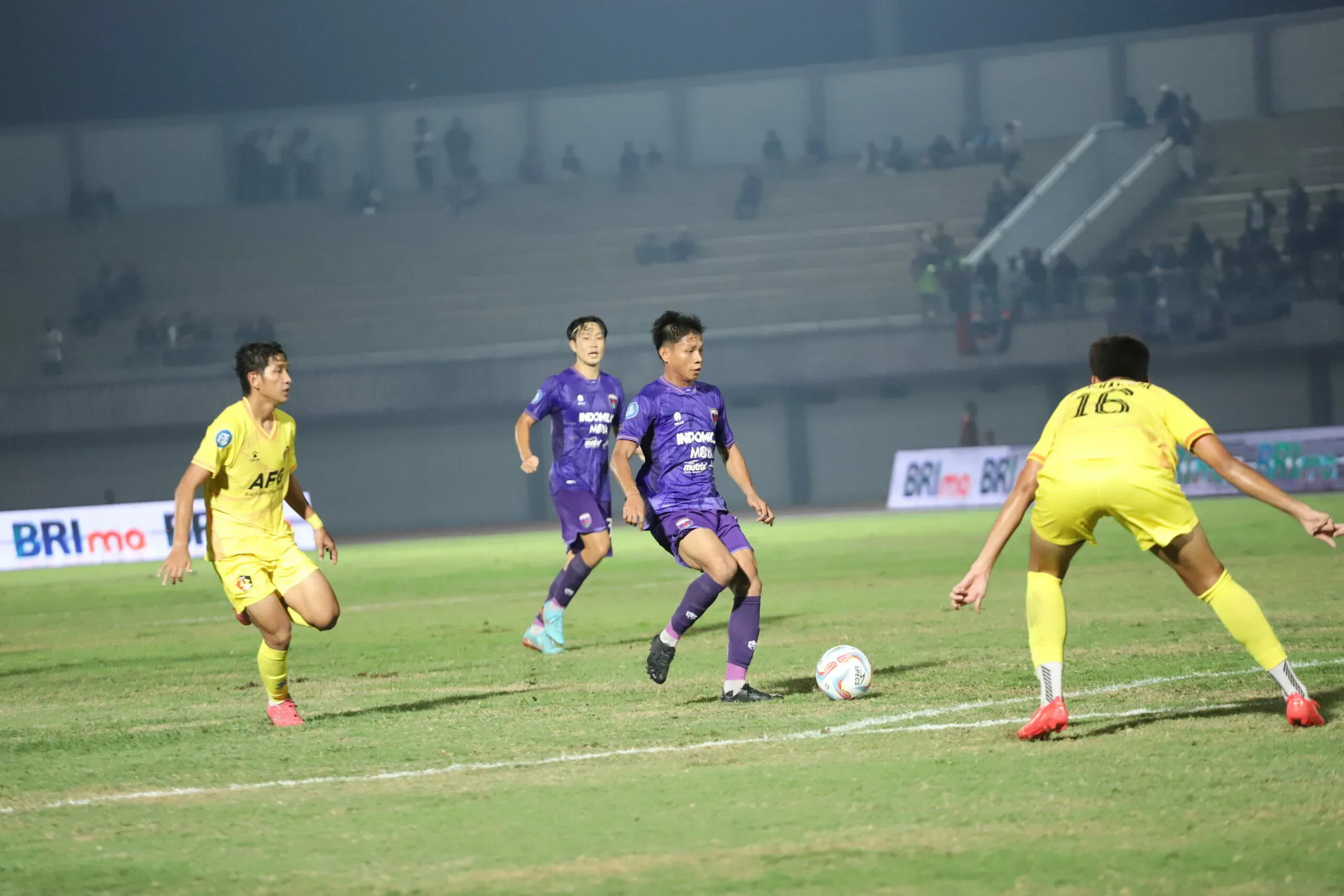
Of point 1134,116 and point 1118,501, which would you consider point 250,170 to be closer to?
point 1134,116

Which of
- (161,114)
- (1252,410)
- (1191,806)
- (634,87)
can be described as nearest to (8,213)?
(161,114)

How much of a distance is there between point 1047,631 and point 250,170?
3945cm

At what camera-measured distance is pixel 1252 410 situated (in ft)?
123

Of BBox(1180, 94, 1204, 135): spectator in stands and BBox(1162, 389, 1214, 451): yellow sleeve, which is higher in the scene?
BBox(1180, 94, 1204, 135): spectator in stands

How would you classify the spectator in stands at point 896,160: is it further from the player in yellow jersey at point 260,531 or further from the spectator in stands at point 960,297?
the player in yellow jersey at point 260,531

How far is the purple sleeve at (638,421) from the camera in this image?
30.9ft

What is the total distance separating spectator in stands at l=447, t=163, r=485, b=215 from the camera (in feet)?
146

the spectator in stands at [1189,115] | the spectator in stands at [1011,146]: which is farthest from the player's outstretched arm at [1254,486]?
the spectator in stands at [1189,115]

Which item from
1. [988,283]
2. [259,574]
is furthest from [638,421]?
[988,283]

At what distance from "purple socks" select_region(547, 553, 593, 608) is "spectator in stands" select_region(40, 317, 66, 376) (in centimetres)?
2831

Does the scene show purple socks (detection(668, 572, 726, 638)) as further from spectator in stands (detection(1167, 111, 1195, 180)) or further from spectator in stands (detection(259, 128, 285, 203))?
spectator in stands (detection(259, 128, 285, 203))

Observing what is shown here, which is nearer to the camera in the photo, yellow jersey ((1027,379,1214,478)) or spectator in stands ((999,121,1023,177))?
yellow jersey ((1027,379,1214,478))

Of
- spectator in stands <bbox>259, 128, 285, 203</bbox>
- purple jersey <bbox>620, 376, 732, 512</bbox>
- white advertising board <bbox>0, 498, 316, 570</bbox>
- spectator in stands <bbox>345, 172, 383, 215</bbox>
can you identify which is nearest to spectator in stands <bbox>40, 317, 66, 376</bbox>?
spectator in stands <bbox>259, 128, 285, 203</bbox>

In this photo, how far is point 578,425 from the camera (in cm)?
1299
